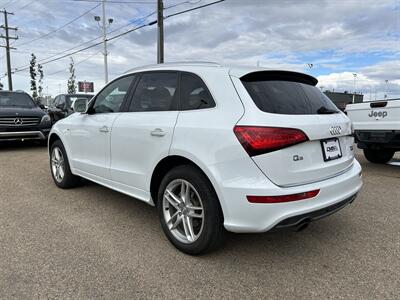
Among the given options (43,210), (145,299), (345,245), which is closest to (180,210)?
(145,299)

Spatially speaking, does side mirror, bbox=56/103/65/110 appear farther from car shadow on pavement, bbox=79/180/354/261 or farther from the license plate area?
the license plate area

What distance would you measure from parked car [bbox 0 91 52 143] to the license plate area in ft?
28.2

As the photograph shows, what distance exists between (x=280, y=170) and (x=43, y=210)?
3152 mm

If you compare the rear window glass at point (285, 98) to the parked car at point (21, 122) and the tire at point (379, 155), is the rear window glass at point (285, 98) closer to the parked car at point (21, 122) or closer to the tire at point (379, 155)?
the tire at point (379, 155)

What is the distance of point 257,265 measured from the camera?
3041 millimetres

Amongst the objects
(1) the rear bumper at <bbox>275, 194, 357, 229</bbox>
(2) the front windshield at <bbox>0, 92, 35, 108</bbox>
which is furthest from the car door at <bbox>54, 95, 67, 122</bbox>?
(1) the rear bumper at <bbox>275, 194, 357, 229</bbox>

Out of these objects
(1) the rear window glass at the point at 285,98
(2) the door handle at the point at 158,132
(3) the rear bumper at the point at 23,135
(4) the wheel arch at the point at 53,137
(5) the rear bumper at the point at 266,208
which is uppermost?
(1) the rear window glass at the point at 285,98

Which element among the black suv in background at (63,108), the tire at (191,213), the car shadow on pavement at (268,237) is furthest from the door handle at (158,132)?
the black suv in background at (63,108)

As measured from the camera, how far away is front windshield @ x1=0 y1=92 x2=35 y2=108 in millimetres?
10445

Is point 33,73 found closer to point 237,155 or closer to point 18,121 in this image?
point 18,121

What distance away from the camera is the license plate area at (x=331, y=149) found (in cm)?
297

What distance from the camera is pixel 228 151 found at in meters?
2.76

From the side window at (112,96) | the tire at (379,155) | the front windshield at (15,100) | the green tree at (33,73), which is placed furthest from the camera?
the green tree at (33,73)

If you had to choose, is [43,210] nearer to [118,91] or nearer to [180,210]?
[118,91]
